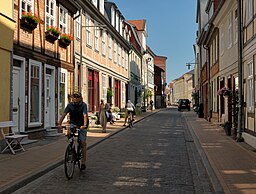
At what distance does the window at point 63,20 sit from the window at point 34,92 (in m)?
3.51

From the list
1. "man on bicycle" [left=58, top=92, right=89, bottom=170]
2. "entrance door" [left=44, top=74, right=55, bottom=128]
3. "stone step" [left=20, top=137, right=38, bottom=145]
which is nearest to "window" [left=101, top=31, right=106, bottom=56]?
"entrance door" [left=44, top=74, right=55, bottom=128]

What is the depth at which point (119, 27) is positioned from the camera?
123 ft

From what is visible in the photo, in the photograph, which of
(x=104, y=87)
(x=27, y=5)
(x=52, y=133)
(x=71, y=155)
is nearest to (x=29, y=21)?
(x=27, y=5)

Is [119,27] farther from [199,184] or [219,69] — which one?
[199,184]

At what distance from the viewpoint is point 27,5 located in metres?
14.6

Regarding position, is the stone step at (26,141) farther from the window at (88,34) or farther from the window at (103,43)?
the window at (103,43)

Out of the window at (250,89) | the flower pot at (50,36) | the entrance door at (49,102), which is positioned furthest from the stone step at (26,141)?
the window at (250,89)

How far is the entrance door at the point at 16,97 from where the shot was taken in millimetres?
13510

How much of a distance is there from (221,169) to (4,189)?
4998 millimetres

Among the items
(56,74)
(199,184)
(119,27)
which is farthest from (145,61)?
(199,184)

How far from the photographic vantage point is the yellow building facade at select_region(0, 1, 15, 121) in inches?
469

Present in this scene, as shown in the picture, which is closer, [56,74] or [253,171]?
[253,171]

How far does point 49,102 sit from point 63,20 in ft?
13.8

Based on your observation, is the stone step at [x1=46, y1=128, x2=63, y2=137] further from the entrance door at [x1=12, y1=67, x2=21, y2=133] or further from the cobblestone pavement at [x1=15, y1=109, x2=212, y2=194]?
the cobblestone pavement at [x1=15, y1=109, x2=212, y2=194]
